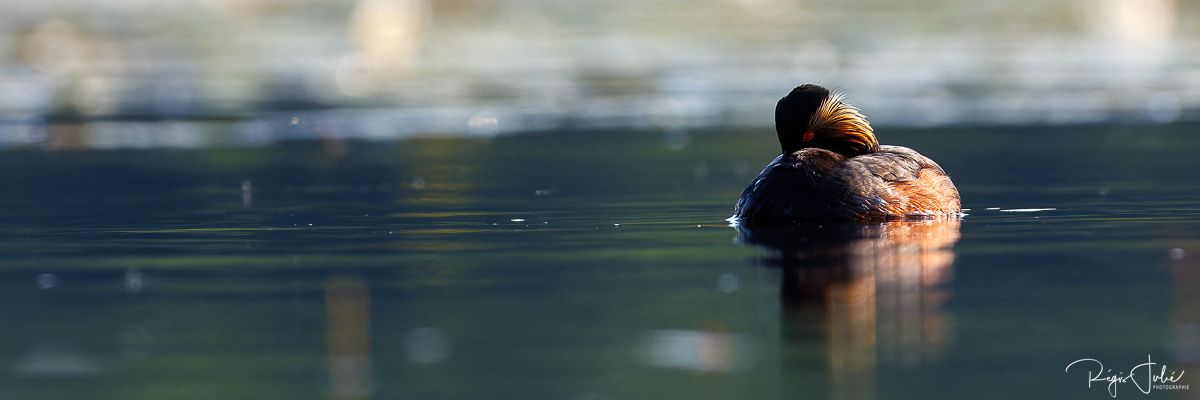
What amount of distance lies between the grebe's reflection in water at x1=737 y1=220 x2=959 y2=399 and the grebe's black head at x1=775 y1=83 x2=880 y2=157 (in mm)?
901

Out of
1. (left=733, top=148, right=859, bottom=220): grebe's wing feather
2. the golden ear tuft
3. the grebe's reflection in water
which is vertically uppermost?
the golden ear tuft

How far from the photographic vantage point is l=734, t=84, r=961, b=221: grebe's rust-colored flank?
1282 cm

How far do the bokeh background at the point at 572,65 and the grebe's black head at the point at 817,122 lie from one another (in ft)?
13.8

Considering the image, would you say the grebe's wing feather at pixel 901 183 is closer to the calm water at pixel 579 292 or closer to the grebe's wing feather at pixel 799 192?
the grebe's wing feather at pixel 799 192

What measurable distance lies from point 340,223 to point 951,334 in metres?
6.45

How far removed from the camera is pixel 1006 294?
9.42 meters

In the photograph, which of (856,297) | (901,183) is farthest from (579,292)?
(901,183)

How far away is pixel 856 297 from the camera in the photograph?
30.3ft

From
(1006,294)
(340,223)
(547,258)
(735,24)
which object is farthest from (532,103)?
(735,24)

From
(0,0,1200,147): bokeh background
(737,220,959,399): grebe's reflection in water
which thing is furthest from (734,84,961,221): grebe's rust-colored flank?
(0,0,1200,147): bokeh background

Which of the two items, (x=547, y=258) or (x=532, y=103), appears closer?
(x=547, y=258)

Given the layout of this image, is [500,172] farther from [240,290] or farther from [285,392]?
[285,392]

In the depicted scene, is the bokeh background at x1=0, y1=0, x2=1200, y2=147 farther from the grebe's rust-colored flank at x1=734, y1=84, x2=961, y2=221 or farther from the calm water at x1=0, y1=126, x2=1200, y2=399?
the calm water at x1=0, y1=126, x2=1200, y2=399

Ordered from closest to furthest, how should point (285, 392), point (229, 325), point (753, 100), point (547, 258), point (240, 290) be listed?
1. point (285, 392)
2. point (229, 325)
3. point (240, 290)
4. point (547, 258)
5. point (753, 100)
